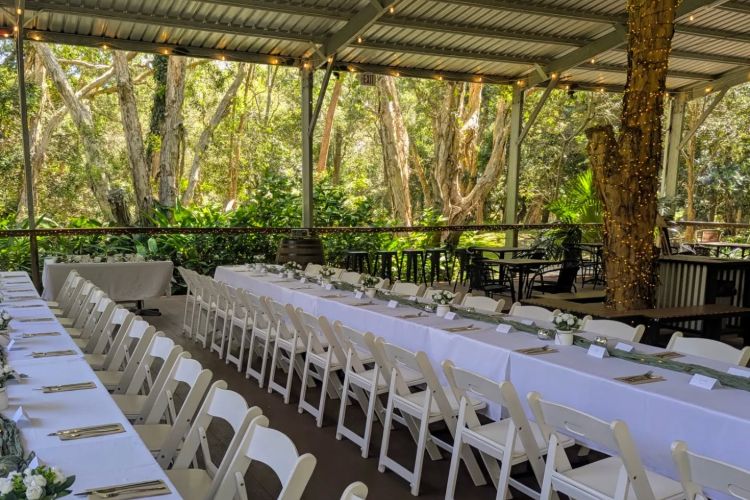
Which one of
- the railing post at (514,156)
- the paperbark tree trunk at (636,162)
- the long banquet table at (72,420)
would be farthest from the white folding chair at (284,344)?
the railing post at (514,156)

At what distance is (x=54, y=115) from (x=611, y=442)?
19.2 meters

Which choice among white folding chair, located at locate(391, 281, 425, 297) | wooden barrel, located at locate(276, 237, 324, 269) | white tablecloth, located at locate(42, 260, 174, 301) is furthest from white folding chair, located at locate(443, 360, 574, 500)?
wooden barrel, located at locate(276, 237, 324, 269)

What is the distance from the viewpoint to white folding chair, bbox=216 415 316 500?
6.05ft

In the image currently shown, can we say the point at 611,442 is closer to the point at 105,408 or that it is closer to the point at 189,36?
the point at 105,408

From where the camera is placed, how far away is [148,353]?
11.9 feet

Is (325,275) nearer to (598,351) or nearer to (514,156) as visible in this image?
(598,351)

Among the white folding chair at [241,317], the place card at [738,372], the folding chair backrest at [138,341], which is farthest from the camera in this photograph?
the white folding chair at [241,317]

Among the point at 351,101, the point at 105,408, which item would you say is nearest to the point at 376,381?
the point at 105,408

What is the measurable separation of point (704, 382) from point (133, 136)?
12336 millimetres

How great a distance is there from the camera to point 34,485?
1495 mm

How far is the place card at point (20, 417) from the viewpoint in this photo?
2490 mm

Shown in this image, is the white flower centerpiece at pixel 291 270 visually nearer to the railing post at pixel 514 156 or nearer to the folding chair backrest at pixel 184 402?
the folding chair backrest at pixel 184 402

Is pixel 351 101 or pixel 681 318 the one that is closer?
pixel 681 318

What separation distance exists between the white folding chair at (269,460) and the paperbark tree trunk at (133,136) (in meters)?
11.6
